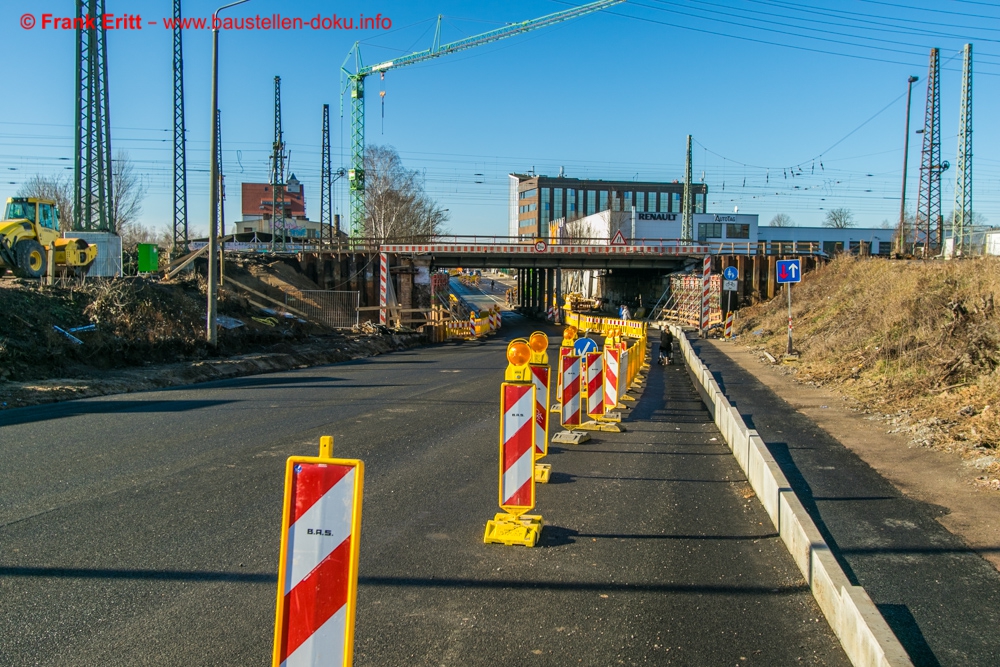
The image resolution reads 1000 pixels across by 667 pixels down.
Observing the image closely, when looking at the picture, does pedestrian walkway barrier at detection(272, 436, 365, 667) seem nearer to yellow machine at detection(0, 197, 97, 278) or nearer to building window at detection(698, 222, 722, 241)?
yellow machine at detection(0, 197, 97, 278)

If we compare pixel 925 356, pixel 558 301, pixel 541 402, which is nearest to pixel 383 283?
pixel 925 356

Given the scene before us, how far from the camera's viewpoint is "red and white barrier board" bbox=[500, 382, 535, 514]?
6820mm

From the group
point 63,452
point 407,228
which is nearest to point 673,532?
point 63,452

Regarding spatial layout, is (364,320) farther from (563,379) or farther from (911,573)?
(911,573)

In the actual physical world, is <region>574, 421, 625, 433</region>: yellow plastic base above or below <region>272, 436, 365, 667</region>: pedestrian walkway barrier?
below

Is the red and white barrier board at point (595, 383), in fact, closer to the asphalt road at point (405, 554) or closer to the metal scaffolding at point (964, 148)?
the asphalt road at point (405, 554)

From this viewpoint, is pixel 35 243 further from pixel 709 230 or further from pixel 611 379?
pixel 709 230

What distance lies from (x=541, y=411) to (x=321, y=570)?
234 inches

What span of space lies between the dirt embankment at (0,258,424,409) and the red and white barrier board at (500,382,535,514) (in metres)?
10.7

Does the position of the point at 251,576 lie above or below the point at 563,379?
below

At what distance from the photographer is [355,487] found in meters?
3.44

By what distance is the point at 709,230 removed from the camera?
7075cm

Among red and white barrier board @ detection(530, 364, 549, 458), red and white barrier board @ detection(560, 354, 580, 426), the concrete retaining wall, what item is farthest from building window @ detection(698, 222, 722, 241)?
red and white barrier board @ detection(530, 364, 549, 458)

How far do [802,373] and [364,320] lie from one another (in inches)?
835
